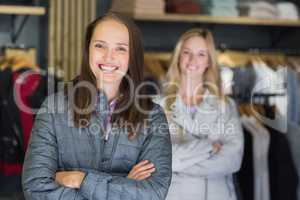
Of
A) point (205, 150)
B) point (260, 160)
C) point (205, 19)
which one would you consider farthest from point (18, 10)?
point (260, 160)

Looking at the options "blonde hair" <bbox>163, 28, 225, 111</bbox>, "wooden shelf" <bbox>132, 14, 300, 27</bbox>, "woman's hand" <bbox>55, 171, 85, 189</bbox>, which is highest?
"wooden shelf" <bbox>132, 14, 300, 27</bbox>

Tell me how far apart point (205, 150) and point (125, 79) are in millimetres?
575

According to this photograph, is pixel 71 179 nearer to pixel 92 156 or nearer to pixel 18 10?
pixel 92 156

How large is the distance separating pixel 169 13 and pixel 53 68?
34.4 inches

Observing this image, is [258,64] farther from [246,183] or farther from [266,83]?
[246,183]

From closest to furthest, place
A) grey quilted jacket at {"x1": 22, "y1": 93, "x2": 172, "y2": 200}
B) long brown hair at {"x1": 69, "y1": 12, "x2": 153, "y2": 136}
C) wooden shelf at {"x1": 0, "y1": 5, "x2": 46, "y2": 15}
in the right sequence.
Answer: grey quilted jacket at {"x1": 22, "y1": 93, "x2": 172, "y2": 200} → long brown hair at {"x1": 69, "y1": 12, "x2": 153, "y2": 136} → wooden shelf at {"x1": 0, "y1": 5, "x2": 46, "y2": 15}

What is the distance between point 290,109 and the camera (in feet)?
8.73

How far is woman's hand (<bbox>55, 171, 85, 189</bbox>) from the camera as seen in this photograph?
1.45 m

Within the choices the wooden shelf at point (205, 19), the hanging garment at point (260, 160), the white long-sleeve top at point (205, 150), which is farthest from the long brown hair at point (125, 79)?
the wooden shelf at point (205, 19)

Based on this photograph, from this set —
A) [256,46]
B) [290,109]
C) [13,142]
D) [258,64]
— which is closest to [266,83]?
[258,64]

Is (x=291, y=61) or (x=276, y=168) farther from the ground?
(x=291, y=61)

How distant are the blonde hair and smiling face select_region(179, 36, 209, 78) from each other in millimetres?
23

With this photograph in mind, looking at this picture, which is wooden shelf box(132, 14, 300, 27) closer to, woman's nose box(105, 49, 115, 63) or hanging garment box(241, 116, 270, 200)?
hanging garment box(241, 116, 270, 200)

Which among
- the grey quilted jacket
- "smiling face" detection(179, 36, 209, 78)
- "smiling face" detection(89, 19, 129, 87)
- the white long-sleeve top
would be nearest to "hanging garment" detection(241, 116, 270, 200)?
the white long-sleeve top
